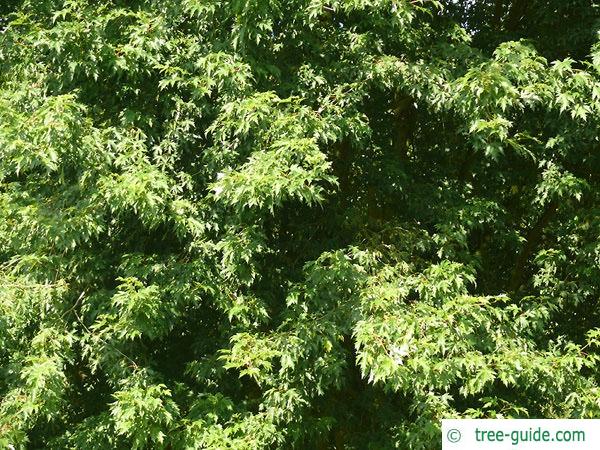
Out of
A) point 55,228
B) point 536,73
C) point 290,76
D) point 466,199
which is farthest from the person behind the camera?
point 466,199

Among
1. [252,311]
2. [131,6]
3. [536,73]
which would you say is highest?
[131,6]

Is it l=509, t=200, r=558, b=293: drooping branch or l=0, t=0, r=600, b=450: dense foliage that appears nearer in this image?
l=0, t=0, r=600, b=450: dense foliage

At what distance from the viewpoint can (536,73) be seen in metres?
4.50

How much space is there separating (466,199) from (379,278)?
114 centimetres

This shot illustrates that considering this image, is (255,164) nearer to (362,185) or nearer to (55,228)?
(55,228)

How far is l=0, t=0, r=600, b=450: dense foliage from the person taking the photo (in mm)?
4160

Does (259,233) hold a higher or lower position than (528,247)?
lower

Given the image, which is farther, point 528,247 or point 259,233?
point 528,247

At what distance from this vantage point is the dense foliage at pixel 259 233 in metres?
4.16

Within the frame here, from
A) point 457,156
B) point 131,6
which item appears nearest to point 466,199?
point 457,156

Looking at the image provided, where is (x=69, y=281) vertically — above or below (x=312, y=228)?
below

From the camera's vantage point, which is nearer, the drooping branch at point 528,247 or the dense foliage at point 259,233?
the dense foliage at point 259,233

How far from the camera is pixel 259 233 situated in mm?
4355

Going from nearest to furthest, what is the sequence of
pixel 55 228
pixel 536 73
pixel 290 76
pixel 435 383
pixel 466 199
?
pixel 435 383
pixel 55 228
pixel 536 73
pixel 290 76
pixel 466 199
